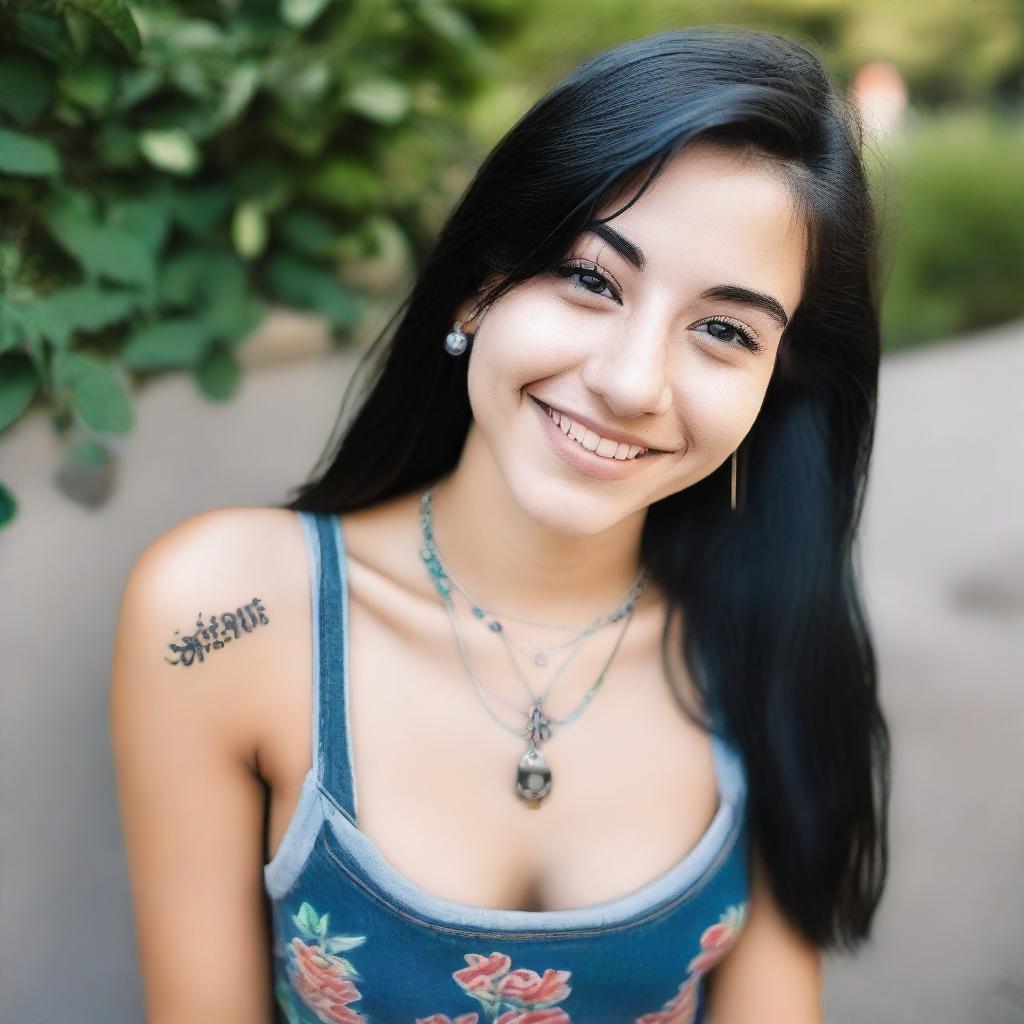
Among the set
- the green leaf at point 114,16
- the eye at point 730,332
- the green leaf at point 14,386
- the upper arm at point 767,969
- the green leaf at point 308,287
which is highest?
the green leaf at point 114,16

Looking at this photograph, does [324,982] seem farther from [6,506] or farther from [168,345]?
[168,345]

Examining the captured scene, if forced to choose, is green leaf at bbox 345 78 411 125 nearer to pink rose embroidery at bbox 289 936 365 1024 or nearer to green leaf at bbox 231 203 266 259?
green leaf at bbox 231 203 266 259

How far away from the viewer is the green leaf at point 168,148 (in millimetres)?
1935

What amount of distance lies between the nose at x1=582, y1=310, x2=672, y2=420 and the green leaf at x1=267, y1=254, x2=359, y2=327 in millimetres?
1203

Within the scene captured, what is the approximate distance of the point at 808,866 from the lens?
177 centimetres

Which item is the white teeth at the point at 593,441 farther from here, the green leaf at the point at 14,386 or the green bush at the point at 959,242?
the green bush at the point at 959,242

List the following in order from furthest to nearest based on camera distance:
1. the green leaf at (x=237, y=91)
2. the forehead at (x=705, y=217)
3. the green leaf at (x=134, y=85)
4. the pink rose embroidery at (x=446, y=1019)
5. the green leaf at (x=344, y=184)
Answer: the green leaf at (x=344, y=184), the green leaf at (x=237, y=91), the green leaf at (x=134, y=85), the pink rose embroidery at (x=446, y=1019), the forehead at (x=705, y=217)

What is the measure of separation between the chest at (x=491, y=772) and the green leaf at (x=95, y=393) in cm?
53

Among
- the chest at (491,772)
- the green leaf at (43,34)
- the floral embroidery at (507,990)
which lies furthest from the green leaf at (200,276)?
the floral embroidery at (507,990)

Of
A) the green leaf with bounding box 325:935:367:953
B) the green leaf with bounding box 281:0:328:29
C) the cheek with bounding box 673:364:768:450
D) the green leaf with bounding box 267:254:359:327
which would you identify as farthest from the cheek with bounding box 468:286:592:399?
the green leaf with bounding box 267:254:359:327

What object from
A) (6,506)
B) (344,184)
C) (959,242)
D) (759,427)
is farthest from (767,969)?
(959,242)

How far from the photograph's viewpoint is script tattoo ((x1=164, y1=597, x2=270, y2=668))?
4.87 ft

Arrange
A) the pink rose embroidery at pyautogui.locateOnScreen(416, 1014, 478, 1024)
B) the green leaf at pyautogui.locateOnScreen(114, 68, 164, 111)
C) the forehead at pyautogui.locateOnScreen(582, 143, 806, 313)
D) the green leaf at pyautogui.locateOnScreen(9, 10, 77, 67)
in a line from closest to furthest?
the forehead at pyautogui.locateOnScreen(582, 143, 806, 313), the pink rose embroidery at pyautogui.locateOnScreen(416, 1014, 478, 1024), the green leaf at pyautogui.locateOnScreen(9, 10, 77, 67), the green leaf at pyautogui.locateOnScreen(114, 68, 164, 111)

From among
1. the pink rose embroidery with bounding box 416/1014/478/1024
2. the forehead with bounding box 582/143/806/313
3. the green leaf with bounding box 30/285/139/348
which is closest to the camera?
the forehead with bounding box 582/143/806/313
